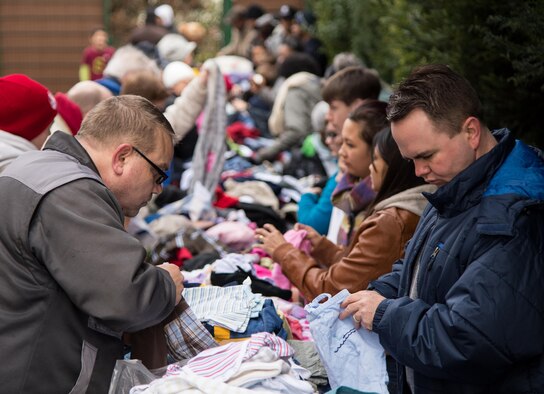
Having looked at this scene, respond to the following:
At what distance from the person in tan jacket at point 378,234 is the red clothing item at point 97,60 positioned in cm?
932

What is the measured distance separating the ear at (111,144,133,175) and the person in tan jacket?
145 centimetres

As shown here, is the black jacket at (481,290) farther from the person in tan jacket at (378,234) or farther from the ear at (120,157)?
the ear at (120,157)

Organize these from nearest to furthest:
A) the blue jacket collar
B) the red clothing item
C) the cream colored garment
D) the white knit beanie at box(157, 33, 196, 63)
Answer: the blue jacket collar < the cream colored garment < the white knit beanie at box(157, 33, 196, 63) < the red clothing item

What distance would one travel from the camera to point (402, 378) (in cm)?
334

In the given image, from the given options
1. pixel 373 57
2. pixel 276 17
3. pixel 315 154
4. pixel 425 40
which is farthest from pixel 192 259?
pixel 276 17

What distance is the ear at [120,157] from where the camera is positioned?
3.13 meters

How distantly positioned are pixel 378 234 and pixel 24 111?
234 centimetres

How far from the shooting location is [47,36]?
19672 mm

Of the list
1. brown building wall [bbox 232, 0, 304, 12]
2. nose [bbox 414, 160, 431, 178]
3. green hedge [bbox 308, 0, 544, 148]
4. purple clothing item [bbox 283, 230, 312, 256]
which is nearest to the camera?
nose [bbox 414, 160, 431, 178]

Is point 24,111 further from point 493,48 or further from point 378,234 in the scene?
point 493,48

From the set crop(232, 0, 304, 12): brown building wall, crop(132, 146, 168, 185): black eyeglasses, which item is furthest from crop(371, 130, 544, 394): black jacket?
crop(232, 0, 304, 12): brown building wall

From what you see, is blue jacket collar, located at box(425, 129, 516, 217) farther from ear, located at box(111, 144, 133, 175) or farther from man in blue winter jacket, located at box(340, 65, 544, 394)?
ear, located at box(111, 144, 133, 175)

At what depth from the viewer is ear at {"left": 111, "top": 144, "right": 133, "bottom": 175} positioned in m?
3.13

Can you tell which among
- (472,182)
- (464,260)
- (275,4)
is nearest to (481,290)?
(464,260)
